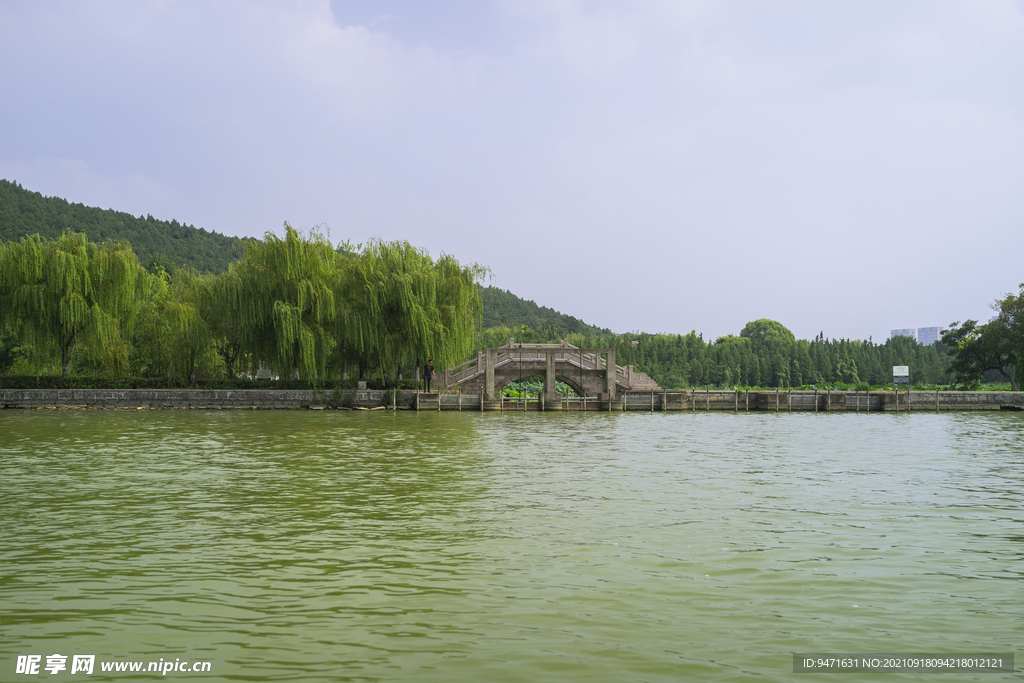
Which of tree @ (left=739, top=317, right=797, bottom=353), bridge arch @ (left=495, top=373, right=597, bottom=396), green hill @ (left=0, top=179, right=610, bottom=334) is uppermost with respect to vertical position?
green hill @ (left=0, top=179, right=610, bottom=334)

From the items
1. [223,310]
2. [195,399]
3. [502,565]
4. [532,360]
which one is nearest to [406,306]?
[532,360]

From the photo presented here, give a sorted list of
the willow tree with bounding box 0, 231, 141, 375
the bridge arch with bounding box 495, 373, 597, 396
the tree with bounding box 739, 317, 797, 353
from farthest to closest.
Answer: the tree with bounding box 739, 317, 797, 353 < the bridge arch with bounding box 495, 373, 597, 396 < the willow tree with bounding box 0, 231, 141, 375


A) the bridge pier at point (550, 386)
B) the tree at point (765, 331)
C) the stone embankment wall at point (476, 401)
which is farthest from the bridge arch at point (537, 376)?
the tree at point (765, 331)

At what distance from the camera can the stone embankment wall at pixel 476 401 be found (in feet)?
107

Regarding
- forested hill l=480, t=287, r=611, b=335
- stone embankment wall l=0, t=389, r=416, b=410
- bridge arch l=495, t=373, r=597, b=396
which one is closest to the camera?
stone embankment wall l=0, t=389, r=416, b=410

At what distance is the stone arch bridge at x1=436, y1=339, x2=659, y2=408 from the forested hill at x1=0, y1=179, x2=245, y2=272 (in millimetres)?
37037

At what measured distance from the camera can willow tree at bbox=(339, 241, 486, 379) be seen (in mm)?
33250

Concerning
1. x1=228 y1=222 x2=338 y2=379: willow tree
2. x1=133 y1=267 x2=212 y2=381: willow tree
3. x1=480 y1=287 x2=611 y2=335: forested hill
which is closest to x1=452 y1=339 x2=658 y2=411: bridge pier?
x1=228 y1=222 x2=338 y2=379: willow tree

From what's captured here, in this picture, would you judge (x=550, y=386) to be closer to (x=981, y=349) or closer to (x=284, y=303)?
(x=284, y=303)

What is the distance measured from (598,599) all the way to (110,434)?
61.6 feet

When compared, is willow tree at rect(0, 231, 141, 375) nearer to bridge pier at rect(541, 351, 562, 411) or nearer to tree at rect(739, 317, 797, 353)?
bridge pier at rect(541, 351, 562, 411)

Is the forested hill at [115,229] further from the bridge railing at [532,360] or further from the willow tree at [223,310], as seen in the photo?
the bridge railing at [532,360]

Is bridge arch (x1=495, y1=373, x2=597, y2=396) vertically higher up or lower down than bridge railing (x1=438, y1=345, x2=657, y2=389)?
lower down

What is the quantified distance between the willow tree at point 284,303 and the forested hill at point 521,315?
70.2 metres
